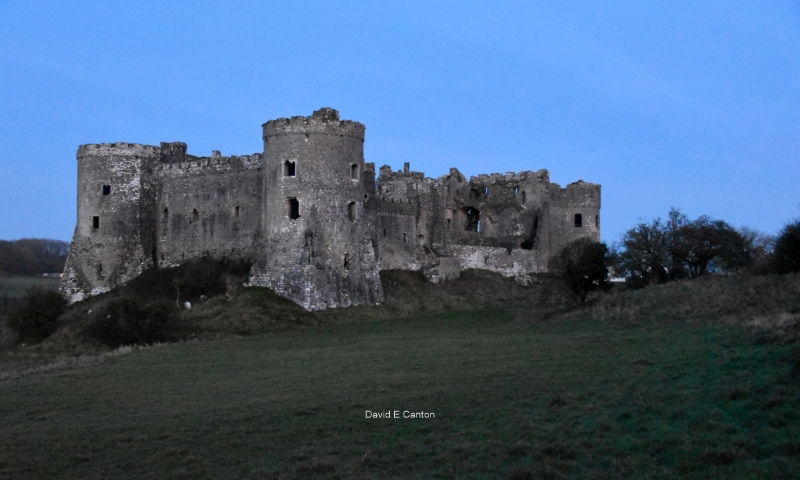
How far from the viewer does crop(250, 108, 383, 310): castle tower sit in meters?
44.3

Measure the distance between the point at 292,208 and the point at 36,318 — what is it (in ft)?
36.0

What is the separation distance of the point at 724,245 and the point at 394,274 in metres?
13.8

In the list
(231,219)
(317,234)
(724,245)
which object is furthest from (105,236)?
(724,245)

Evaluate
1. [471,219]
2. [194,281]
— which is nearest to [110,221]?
[194,281]

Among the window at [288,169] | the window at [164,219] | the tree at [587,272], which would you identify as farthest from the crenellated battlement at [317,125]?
the tree at [587,272]

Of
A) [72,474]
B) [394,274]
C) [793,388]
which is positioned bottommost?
[72,474]

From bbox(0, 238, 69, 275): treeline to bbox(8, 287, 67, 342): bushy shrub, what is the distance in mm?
54839

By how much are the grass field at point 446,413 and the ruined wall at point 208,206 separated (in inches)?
632

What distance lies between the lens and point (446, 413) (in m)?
20.5

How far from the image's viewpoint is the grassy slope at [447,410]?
16.6 meters

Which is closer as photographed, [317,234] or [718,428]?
[718,428]

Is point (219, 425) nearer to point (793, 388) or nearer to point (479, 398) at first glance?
point (479, 398)

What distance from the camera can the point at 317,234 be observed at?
44.5 meters

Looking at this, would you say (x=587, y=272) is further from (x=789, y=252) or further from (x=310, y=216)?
(x=310, y=216)
